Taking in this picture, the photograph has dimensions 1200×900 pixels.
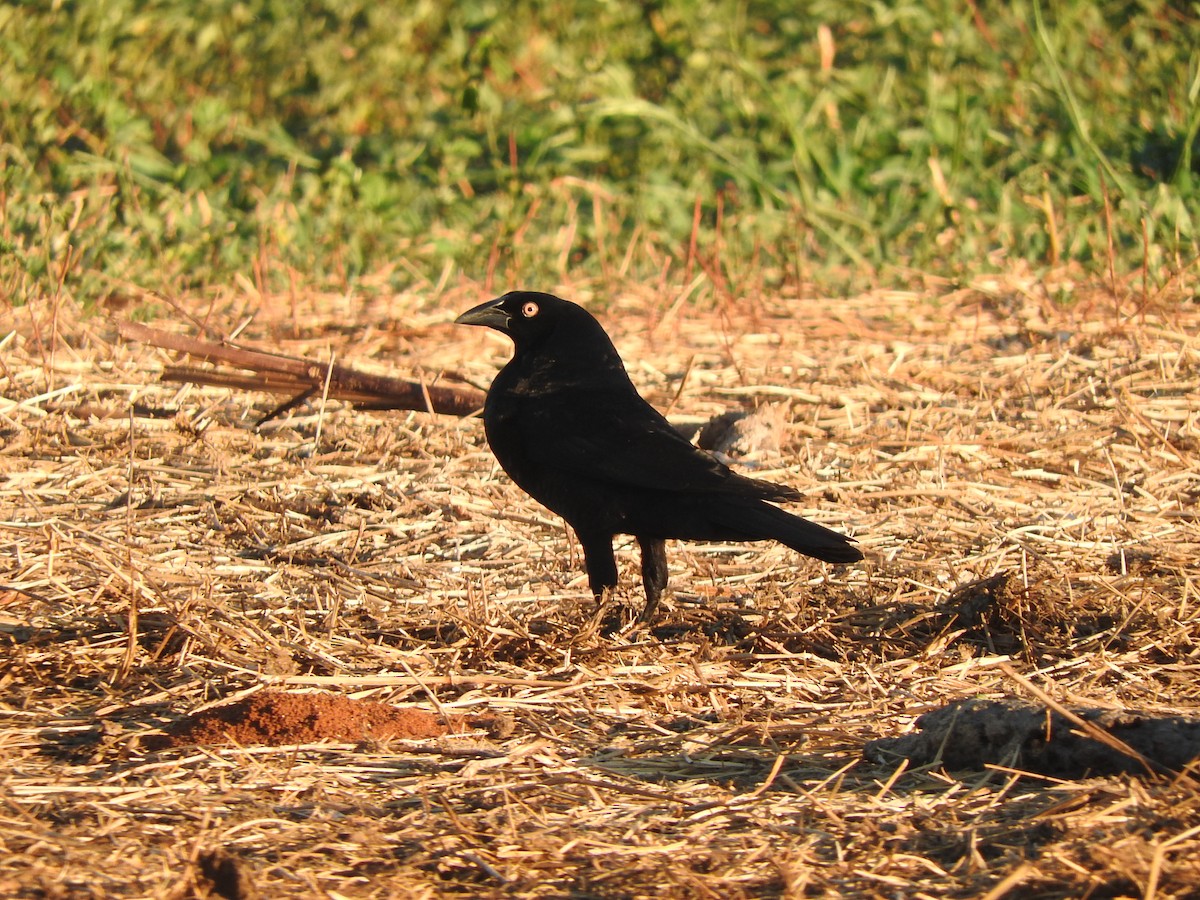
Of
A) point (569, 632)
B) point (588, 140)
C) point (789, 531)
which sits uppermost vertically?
point (588, 140)

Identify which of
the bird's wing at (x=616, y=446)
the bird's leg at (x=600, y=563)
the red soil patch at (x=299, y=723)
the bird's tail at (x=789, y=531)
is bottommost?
the red soil patch at (x=299, y=723)

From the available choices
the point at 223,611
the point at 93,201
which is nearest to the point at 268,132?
the point at 93,201

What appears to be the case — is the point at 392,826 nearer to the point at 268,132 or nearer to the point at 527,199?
the point at 527,199

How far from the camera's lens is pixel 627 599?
13.2ft

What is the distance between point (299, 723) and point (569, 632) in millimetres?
909

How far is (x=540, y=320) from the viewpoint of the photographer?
431 centimetres

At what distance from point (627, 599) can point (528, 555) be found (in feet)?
1.33

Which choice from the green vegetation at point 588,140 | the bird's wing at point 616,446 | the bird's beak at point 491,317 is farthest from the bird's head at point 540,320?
the green vegetation at point 588,140

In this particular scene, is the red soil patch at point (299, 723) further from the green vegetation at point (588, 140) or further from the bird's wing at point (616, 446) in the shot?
the green vegetation at point (588, 140)

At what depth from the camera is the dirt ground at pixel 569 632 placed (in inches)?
97.3

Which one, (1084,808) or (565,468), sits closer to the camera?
(1084,808)

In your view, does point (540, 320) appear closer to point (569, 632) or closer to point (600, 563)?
point (600, 563)

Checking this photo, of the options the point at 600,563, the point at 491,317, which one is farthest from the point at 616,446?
the point at 491,317

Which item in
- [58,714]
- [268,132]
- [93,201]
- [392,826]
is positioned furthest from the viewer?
[268,132]
